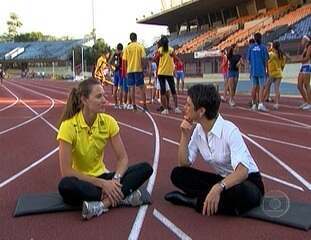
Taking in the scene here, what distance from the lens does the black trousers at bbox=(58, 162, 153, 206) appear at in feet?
15.9

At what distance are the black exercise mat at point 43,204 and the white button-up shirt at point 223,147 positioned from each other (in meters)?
0.74

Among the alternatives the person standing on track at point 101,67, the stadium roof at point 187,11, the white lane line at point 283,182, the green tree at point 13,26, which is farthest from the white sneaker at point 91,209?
the green tree at point 13,26

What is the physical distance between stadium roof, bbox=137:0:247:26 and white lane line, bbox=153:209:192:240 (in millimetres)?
49579

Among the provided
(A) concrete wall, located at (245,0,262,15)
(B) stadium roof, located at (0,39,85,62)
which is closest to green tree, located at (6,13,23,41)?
A: (B) stadium roof, located at (0,39,85,62)

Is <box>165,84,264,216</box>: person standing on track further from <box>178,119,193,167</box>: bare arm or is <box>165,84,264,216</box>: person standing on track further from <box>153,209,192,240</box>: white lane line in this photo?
<box>153,209,192,240</box>: white lane line

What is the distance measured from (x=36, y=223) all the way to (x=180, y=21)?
64.3 metres

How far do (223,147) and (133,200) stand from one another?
96cm

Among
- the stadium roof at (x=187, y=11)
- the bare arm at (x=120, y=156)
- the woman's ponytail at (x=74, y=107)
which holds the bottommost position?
the bare arm at (x=120, y=156)

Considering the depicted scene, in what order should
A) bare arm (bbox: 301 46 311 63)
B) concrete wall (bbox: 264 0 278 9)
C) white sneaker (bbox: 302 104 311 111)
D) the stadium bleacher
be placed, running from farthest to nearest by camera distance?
concrete wall (bbox: 264 0 278 9), the stadium bleacher, white sneaker (bbox: 302 104 311 111), bare arm (bbox: 301 46 311 63)

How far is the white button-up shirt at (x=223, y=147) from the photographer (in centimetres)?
472

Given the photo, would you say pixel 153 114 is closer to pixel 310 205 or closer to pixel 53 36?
pixel 310 205

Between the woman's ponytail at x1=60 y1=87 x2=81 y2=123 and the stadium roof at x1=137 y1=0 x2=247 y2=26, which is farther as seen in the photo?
the stadium roof at x1=137 y1=0 x2=247 y2=26

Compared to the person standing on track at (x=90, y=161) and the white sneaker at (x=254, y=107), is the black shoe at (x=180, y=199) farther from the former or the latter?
the white sneaker at (x=254, y=107)

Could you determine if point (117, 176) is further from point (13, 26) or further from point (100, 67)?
point (13, 26)
